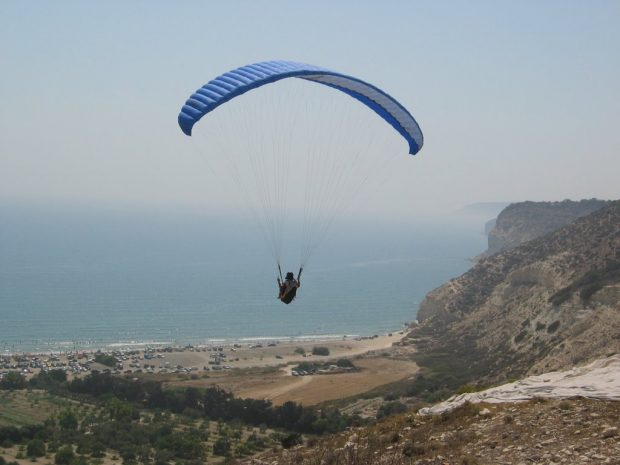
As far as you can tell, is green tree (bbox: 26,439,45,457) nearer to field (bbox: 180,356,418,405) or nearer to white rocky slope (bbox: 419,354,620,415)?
field (bbox: 180,356,418,405)

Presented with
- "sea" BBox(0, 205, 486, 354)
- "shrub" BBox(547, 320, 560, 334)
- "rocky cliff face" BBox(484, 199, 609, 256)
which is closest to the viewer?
"shrub" BBox(547, 320, 560, 334)

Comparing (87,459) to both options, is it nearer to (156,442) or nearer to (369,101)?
(156,442)

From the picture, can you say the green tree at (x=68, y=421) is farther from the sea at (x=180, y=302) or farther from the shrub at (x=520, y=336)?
the sea at (x=180, y=302)

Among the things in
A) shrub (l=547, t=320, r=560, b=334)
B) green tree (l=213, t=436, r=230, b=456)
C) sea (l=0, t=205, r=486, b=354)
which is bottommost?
green tree (l=213, t=436, r=230, b=456)

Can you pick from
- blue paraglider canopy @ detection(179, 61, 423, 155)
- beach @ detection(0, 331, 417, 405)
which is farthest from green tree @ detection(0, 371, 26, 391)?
blue paraglider canopy @ detection(179, 61, 423, 155)

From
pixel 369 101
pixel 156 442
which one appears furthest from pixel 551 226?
pixel 369 101

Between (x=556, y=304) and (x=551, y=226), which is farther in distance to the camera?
(x=551, y=226)

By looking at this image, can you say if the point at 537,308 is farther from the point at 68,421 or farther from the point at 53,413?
the point at 53,413
